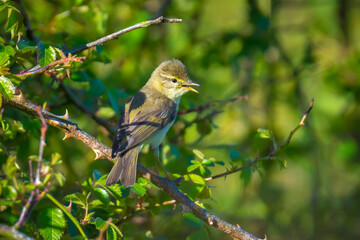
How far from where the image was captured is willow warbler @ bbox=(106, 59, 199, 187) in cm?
311

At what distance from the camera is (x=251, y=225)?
5.84 m

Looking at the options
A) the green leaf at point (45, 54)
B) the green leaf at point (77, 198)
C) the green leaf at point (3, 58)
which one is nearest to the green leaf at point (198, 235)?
the green leaf at point (77, 198)

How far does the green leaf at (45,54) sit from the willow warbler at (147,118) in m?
0.83

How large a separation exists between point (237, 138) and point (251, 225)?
4.24 feet

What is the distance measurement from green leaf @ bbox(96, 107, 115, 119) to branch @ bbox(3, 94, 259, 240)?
94 cm

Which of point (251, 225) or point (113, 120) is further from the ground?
point (113, 120)

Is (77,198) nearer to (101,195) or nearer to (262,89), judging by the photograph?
(101,195)

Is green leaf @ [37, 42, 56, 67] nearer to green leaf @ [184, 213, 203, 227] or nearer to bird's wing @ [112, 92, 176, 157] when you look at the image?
bird's wing @ [112, 92, 176, 157]

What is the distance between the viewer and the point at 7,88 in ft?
7.48

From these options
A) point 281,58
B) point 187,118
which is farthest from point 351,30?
point 187,118

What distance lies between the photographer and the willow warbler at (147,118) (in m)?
3.11

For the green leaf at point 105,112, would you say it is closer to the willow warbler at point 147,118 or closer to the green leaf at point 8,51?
the willow warbler at point 147,118

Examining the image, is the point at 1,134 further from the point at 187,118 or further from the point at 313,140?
the point at 313,140

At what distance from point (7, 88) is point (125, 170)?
1038 millimetres
